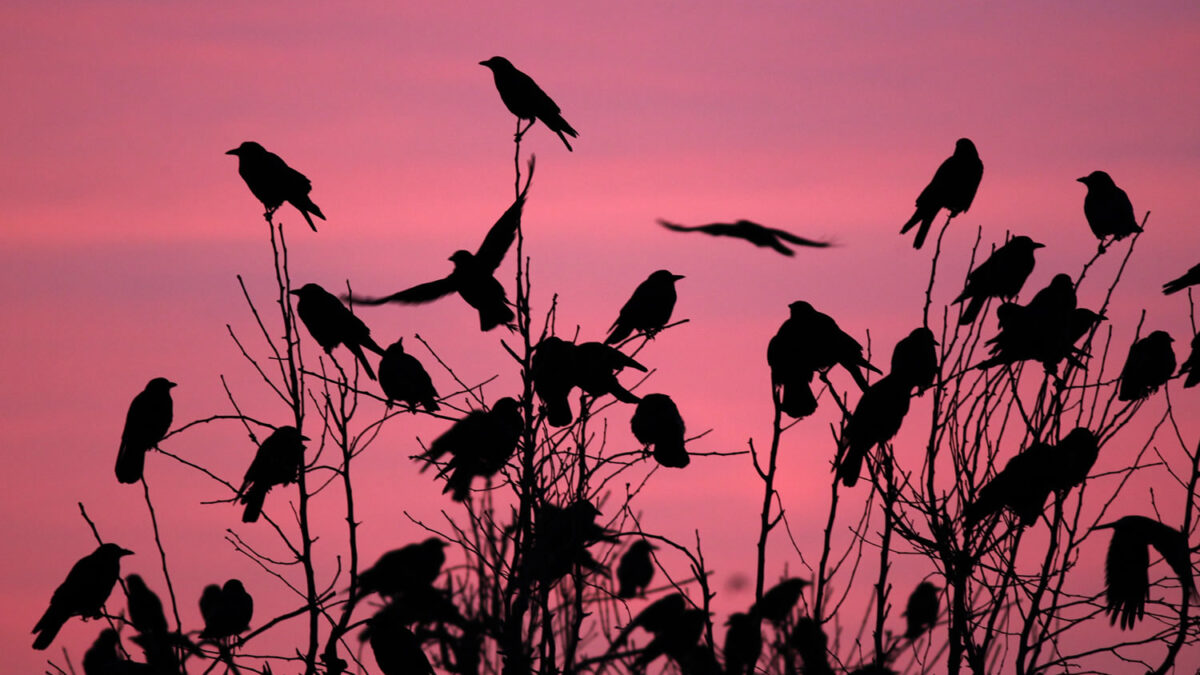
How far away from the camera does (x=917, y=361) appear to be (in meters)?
8.22

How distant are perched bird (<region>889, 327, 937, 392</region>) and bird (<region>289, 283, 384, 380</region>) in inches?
120

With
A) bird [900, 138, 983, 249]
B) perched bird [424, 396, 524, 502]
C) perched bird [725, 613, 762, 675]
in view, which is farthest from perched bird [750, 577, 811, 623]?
perched bird [424, 396, 524, 502]

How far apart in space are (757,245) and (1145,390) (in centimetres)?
246

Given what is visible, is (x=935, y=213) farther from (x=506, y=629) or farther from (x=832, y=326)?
(x=506, y=629)

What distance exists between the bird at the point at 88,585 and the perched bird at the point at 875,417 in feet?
15.0

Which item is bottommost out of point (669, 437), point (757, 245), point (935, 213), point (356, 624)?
point (356, 624)

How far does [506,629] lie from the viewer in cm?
656

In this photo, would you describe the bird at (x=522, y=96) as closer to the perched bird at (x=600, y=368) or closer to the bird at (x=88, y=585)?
the perched bird at (x=600, y=368)

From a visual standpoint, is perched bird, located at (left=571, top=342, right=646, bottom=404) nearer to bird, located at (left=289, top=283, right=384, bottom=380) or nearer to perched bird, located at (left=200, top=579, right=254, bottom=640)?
bird, located at (left=289, top=283, right=384, bottom=380)

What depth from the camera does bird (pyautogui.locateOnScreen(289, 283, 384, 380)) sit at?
9039 mm

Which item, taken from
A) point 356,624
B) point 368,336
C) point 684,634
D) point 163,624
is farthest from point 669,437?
point 163,624

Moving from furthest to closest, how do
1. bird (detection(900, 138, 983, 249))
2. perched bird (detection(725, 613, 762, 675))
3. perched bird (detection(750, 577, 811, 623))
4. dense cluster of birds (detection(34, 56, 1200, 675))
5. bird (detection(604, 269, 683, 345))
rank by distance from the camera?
1. perched bird (detection(750, 577, 811, 623))
2. perched bird (detection(725, 613, 762, 675))
3. bird (detection(900, 138, 983, 249))
4. bird (detection(604, 269, 683, 345))
5. dense cluster of birds (detection(34, 56, 1200, 675))

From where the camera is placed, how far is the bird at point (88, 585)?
9.36m

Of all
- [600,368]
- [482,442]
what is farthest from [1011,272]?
[482,442]
